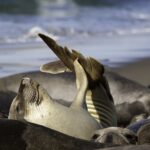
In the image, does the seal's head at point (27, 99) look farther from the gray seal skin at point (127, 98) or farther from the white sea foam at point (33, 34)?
the white sea foam at point (33, 34)

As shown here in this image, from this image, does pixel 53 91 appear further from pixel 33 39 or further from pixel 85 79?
pixel 33 39

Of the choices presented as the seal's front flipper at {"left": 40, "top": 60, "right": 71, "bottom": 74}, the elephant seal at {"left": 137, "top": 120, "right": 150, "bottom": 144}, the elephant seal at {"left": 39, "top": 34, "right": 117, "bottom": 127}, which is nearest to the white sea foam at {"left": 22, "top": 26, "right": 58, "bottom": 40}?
the seal's front flipper at {"left": 40, "top": 60, "right": 71, "bottom": 74}

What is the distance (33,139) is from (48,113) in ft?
3.22

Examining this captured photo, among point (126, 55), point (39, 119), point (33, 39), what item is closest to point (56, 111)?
point (39, 119)

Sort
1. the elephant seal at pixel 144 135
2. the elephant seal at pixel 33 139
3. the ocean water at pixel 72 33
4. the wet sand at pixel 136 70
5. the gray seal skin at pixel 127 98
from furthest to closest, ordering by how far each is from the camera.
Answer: the ocean water at pixel 72 33 → the wet sand at pixel 136 70 → the gray seal skin at pixel 127 98 → the elephant seal at pixel 144 135 → the elephant seal at pixel 33 139

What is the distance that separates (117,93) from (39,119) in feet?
7.98

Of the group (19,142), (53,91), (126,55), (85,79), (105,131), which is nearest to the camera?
(19,142)

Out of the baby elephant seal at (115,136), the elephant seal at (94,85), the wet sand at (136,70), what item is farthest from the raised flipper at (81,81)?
the wet sand at (136,70)

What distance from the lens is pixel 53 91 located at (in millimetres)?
6500

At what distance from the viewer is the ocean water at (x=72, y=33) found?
995 centimetres

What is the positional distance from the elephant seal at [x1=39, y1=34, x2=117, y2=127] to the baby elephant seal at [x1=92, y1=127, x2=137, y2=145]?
725 mm

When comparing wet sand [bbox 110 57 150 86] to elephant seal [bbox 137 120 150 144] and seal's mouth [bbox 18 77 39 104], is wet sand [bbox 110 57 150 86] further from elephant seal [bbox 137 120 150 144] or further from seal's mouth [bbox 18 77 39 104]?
elephant seal [bbox 137 120 150 144]

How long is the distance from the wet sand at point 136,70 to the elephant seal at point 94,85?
3730 mm

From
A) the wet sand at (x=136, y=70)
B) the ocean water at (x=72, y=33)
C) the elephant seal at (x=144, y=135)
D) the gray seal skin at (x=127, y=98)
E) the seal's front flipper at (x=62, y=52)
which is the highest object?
the seal's front flipper at (x=62, y=52)
